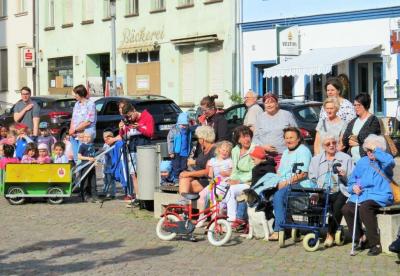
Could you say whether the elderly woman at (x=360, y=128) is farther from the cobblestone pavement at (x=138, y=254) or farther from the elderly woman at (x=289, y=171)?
the cobblestone pavement at (x=138, y=254)

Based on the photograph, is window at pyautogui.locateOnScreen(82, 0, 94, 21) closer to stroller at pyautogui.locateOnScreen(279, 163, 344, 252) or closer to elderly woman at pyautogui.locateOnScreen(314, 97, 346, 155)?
elderly woman at pyautogui.locateOnScreen(314, 97, 346, 155)

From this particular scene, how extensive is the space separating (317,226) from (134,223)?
317 centimetres

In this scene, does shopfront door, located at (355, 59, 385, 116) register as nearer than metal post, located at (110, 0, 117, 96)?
Yes

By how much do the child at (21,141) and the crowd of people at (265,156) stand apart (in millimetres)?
128

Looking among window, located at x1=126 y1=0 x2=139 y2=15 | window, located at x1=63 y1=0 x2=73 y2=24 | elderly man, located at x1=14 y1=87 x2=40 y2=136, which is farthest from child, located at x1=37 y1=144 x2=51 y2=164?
window, located at x1=63 y1=0 x2=73 y2=24

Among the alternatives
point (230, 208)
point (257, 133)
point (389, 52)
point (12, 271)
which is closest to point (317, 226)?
point (230, 208)

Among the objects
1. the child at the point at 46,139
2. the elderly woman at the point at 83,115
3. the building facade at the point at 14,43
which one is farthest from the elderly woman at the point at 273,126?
the building facade at the point at 14,43

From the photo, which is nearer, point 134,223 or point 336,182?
point 336,182

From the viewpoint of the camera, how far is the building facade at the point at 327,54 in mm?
26719

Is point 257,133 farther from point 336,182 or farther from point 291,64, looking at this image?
point 291,64

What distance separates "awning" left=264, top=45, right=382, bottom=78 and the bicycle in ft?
51.2

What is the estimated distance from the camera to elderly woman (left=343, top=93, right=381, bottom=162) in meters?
11.0

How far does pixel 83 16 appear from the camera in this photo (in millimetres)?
40750

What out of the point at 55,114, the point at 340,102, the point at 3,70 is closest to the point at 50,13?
the point at 3,70
